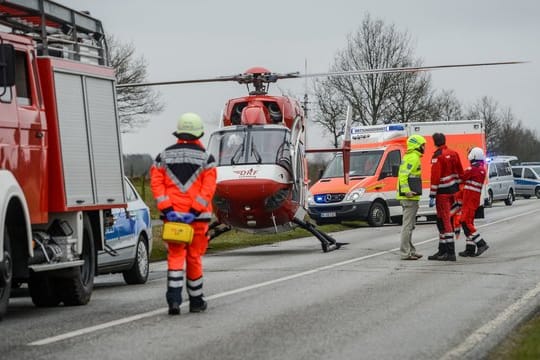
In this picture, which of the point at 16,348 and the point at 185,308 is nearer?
the point at 16,348

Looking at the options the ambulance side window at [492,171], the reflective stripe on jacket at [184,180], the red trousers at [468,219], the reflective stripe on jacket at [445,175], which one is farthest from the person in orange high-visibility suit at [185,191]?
the ambulance side window at [492,171]

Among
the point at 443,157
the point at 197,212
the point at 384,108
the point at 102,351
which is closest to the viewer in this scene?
the point at 102,351

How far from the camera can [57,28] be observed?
14.3 m

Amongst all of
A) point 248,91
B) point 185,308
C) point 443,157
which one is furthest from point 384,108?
point 185,308

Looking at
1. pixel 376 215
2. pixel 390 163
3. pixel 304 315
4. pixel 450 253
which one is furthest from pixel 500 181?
pixel 304 315

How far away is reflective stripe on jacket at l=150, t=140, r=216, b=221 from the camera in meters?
11.6

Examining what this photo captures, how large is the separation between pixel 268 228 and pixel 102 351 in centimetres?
1405

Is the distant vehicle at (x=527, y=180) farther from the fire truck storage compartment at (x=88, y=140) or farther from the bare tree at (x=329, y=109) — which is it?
the fire truck storage compartment at (x=88, y=140)

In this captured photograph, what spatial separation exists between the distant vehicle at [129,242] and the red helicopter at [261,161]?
517 cm

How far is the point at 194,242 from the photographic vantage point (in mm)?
11711

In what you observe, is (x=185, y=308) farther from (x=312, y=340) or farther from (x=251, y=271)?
(x=251, y=271)

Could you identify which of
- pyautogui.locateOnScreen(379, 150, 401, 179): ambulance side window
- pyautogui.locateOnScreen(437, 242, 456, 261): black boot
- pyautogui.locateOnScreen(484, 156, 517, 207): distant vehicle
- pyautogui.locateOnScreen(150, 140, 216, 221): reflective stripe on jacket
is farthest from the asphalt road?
pyautogui.locateOnScreen(484, 156, 517, 207): distant vehicle

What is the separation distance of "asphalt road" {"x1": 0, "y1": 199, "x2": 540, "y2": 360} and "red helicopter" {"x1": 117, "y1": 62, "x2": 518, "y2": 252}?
2.86 metres

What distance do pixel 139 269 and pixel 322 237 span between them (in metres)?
6.96
